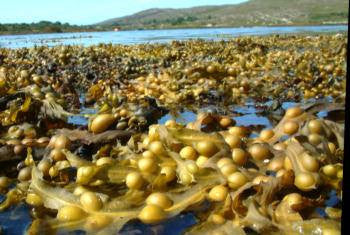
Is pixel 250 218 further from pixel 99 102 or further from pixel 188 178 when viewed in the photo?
pixel 99 102

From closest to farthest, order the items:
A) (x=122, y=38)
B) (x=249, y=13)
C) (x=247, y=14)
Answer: (x=122, y=38), (x=247, y=14), (x=249, y=13)

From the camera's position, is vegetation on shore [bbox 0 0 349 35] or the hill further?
the hill

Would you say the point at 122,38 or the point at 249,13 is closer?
the point at 122,38

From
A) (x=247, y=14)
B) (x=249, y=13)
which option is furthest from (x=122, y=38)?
(x=249, y=13)

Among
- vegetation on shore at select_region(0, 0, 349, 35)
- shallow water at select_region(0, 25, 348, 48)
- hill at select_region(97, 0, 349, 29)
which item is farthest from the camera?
hill at select_region(97, 0, 349, 29)

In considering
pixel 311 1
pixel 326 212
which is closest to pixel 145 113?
pixel 326 212

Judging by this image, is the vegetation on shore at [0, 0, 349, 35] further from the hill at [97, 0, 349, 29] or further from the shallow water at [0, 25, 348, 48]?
the shallow water at [0, 25, 348, 48]

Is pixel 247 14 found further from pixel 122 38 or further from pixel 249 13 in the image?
pixel 122 38

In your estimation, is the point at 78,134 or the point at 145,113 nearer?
the point at 78,134

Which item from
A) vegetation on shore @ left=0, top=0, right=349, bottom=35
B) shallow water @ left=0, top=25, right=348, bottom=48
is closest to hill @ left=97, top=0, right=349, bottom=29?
vegetation on shore @ left=0, top=0, right=349, bottom=35

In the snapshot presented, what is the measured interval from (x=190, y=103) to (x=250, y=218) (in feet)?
7.97

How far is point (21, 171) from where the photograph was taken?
1.75 metres

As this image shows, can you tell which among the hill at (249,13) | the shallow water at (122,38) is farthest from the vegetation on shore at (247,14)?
the shallow water at (122,38)

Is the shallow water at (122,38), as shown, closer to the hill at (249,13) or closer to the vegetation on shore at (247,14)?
the vegetation on shore at (247,14)
